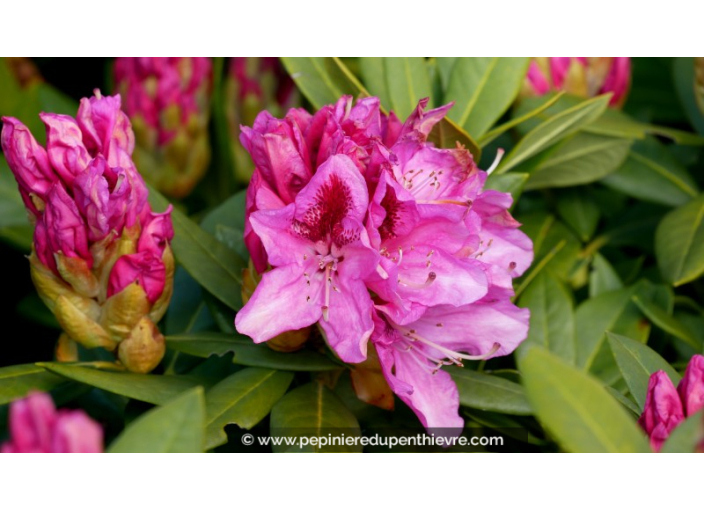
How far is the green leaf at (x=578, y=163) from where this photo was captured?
1408 mm

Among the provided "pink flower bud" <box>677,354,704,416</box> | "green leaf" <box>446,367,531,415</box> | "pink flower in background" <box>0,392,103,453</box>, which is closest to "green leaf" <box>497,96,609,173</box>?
"green leaf" <box>446,367,531,415</box>

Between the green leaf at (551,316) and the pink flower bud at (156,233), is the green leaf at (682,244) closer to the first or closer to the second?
the green leaf at (551,316)

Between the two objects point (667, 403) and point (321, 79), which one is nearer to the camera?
point (667, 403)

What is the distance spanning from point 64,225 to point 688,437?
0.67 m

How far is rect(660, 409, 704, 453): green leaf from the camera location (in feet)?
2.47

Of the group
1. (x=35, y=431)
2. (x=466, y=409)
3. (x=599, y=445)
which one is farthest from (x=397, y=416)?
(x=35, y=431)

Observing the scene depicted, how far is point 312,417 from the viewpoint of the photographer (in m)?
1.01

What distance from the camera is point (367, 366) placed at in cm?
103

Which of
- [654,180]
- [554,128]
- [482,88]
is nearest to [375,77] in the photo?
[482,88]

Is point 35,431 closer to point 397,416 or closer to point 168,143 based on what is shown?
point 397,416

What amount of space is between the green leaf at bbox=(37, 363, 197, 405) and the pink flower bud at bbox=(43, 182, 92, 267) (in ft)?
0.43

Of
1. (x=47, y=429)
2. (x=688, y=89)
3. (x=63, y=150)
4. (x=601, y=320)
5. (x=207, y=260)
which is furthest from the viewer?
(x=688, y=89)

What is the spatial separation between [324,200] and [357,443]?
10.6 inches

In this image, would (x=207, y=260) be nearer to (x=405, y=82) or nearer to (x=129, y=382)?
(x=129, y=382)
